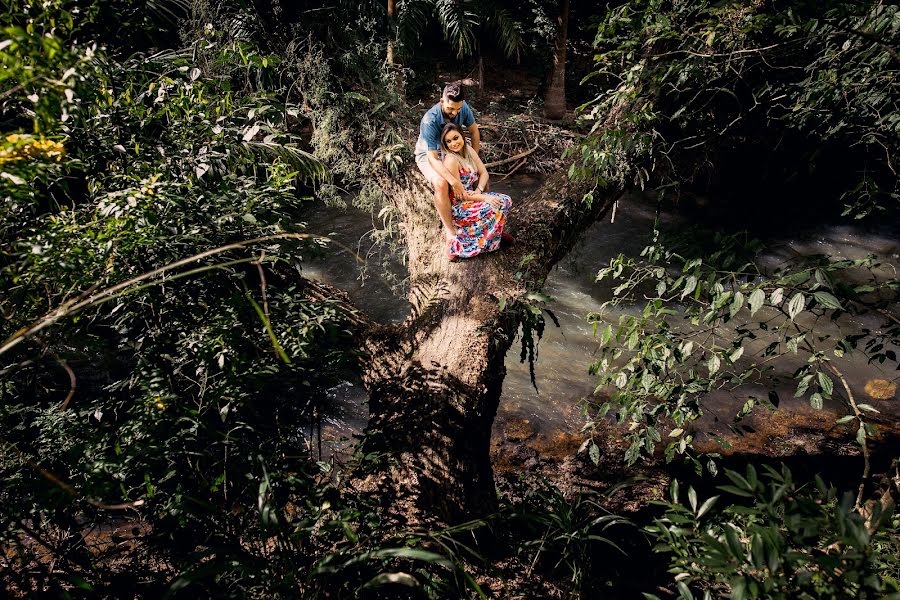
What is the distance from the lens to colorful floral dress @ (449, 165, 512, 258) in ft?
11.8

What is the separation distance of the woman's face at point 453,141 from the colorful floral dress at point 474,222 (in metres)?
0.20

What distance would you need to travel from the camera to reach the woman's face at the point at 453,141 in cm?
335

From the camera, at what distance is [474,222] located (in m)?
3.65

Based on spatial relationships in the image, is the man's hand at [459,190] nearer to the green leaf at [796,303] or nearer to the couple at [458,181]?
the couple at [458,181]

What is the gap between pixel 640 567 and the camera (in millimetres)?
3199

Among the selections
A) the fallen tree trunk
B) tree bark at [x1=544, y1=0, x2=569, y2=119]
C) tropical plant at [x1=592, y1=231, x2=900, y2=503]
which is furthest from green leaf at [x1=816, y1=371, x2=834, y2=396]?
tree bark at [x1=544, y1=0, x2=569, y2=119]

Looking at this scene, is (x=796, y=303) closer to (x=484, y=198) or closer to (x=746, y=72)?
(x=484, y=198)

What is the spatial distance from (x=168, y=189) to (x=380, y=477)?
75.6 inches

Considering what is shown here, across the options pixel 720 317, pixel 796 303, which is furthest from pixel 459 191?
pixel 796 303

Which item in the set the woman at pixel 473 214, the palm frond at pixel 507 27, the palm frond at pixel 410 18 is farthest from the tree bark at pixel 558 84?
the woman at pixel 473 214

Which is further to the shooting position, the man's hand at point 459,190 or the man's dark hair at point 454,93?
the man's hand at point 459,190

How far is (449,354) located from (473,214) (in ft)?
3.50

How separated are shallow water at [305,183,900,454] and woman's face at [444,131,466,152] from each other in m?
1.08

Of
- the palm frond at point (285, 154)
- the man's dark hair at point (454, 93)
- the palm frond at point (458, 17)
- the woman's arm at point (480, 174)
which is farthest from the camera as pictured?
the palm frond at point (458, 17)
